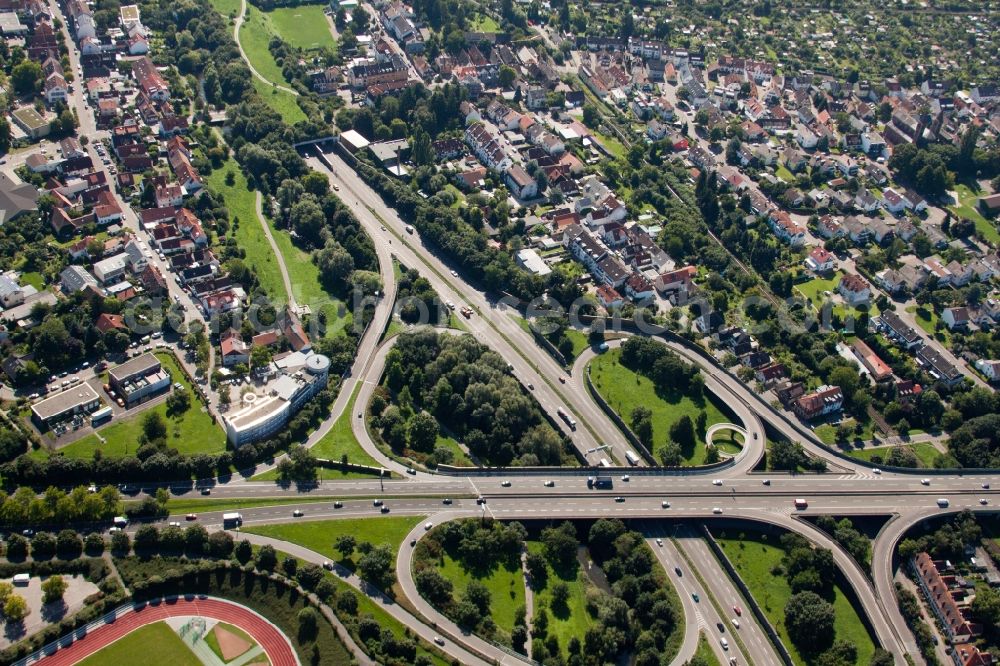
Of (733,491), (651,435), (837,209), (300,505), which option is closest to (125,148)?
(300,505)

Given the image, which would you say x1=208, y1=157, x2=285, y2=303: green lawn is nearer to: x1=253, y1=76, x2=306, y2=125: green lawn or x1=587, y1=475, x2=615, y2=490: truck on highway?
x1=253, y1=76, x2=306, y2=125: green lawn

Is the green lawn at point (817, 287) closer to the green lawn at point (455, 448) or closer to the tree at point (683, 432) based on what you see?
the tree at point (683, 432)

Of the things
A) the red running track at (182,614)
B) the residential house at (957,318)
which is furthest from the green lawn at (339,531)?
the residential house at (957,318)

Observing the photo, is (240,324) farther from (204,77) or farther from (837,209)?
(837,209)

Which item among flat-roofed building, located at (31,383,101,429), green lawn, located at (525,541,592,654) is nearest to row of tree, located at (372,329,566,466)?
green lawn, located at (525,541,592,654)

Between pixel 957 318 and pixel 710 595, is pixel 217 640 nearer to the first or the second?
pixel 710 595
